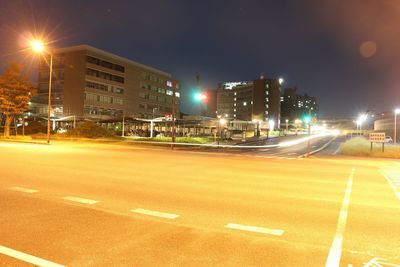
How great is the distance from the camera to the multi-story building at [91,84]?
320 ft

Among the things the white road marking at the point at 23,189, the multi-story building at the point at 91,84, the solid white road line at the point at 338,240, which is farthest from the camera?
the multi-story building at the point at 91,84

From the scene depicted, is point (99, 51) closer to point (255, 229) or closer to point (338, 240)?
point (255, 229)

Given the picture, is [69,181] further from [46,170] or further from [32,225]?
[32,225]

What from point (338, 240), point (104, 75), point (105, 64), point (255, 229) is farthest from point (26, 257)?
point (105, 64)

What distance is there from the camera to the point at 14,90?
44.9 metres

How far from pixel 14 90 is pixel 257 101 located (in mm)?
138245

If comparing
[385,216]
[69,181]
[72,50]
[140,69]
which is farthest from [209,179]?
[140,69]

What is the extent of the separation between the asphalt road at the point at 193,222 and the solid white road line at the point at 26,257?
0.03 metres

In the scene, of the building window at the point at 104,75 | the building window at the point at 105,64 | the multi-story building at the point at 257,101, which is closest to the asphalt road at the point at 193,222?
the building window at the point at 104,75

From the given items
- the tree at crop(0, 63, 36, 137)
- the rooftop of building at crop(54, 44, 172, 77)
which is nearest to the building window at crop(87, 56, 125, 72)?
the rooftop of building at crop(54, 44, 172, 77)

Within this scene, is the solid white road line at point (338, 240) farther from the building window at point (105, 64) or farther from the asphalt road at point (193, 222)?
the building window at point (105, 64)

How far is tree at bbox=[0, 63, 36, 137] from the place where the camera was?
44188 mm

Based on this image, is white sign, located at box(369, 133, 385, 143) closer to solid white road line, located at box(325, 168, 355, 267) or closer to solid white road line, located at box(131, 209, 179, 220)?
solid white road line, located at box(325, 168, 355, 267)

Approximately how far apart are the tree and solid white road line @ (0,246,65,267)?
146 ft
